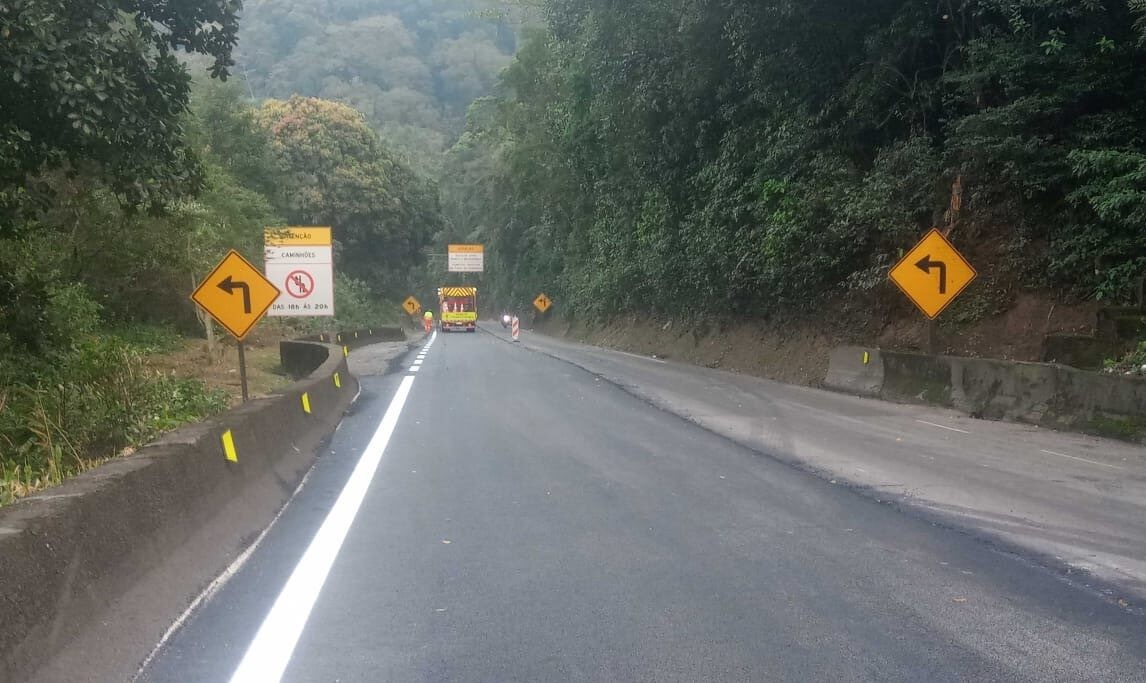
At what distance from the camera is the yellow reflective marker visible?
8266mm

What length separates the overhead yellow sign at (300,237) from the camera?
32.2 m

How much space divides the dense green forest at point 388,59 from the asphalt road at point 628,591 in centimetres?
9966

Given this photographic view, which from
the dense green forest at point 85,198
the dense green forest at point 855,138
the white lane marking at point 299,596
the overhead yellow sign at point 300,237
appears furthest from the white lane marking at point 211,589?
the overhead yellow sign at point 300,237

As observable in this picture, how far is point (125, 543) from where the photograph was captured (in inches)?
225

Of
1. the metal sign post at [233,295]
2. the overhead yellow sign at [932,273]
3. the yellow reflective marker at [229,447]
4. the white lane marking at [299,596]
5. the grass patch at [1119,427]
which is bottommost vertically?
the white lane marking at [299,596]

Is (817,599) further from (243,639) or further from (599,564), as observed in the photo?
(243,639)

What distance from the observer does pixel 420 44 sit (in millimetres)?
136625

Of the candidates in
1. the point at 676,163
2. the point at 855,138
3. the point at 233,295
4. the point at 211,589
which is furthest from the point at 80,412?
the point at 676,163

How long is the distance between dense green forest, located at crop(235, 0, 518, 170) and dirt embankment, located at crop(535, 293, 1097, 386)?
252 ft

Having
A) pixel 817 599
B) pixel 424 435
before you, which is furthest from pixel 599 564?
pixel 424 435

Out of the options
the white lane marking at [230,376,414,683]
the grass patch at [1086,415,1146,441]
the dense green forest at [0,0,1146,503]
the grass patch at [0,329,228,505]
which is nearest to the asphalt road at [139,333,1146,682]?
the white lane marking at [230,376,414,683]

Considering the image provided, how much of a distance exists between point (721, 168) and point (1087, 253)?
13.2 m

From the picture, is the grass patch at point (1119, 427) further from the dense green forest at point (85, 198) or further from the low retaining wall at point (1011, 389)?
the dense green forest at point (85, 198)

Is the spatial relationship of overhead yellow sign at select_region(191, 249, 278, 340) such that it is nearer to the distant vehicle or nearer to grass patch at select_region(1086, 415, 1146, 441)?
grass patch at select_region(1086, 415, 1146, 441)
